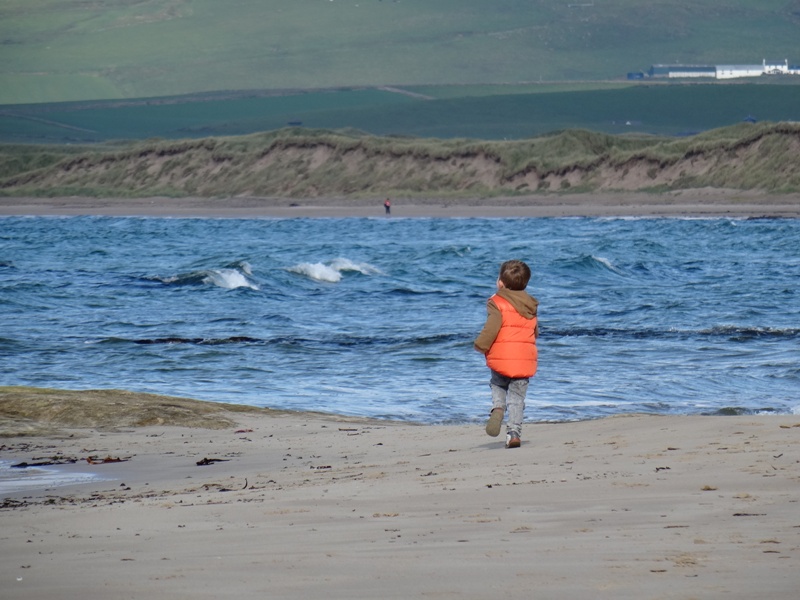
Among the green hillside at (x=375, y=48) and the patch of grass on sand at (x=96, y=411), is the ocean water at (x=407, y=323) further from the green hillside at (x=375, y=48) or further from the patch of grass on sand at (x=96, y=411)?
the green hillside at (x=375, y=48)

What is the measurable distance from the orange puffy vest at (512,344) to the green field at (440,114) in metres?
102

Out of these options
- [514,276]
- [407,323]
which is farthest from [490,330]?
[407,323]

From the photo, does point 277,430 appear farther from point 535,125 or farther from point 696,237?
point 535,125

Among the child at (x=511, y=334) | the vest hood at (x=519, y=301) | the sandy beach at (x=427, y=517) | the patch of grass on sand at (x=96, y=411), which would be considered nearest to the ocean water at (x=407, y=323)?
the patch of grass on sand at (x=96, y=411)

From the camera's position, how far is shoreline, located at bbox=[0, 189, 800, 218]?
53906 millimetres

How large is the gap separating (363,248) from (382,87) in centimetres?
12144

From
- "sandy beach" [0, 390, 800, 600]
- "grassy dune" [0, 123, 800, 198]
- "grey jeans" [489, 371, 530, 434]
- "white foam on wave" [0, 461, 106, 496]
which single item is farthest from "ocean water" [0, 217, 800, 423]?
"grassy dune" [0, 123, 800, 198]

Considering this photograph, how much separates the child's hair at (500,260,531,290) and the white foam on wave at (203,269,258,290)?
724 inches

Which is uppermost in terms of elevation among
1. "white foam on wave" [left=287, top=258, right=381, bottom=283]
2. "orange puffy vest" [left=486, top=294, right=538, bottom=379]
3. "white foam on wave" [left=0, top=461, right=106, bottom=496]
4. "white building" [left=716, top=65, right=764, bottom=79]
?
"white building" [left=716, top=65, right=764, bottom=79]

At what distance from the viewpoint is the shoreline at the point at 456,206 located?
53.9m

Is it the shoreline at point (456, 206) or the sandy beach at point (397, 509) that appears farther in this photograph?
the shoreline at point (456, 206)

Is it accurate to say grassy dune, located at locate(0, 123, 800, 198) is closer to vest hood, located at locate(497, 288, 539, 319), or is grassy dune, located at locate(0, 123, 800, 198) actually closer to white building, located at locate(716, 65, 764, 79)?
vest hood, located at locate(497, 288, 539, 319)

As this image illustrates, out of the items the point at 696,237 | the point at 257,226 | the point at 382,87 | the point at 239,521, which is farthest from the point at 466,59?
the point at 239,521

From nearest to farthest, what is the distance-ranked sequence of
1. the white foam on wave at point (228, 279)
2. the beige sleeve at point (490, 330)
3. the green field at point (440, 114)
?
the beige sleeve at point (490, 330) → the white foam on wave at point (228, 279) → the green field at point (440, 114)
